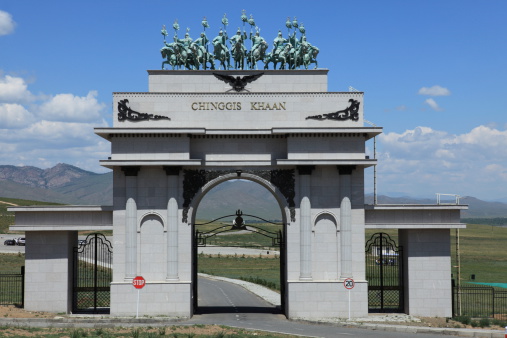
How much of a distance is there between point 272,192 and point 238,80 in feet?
23.4

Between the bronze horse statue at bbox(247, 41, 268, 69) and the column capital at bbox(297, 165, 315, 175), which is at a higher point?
the bronze horse statue at bbox(247, 41, 268, 69)

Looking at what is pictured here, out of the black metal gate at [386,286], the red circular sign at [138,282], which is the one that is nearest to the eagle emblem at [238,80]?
the black metal gate at [386,286]

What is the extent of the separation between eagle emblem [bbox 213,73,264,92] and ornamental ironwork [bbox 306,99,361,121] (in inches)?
169

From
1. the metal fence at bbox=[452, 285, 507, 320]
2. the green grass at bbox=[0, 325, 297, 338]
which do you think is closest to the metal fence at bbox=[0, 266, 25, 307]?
the green grass at bbox=[0, 325, 297, 338]

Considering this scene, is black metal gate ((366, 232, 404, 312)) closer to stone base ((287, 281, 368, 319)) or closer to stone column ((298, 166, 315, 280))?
stone base ((287, 281, 368, 319))

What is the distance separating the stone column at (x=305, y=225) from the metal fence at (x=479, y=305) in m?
9.25

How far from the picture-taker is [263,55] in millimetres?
42469

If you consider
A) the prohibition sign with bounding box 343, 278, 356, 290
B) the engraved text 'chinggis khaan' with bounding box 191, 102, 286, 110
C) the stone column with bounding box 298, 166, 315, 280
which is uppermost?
the engraved text 'chinggis khaan' with bounding box 191, 102, 286, 110

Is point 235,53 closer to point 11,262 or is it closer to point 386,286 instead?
point 386,286

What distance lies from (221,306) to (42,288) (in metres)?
12.3

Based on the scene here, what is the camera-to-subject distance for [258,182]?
4050 cm

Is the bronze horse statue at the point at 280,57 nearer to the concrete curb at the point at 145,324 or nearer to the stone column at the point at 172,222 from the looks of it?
the stone column at the point at 172,222

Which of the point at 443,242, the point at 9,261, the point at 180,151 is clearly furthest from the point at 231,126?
the point at 9,261

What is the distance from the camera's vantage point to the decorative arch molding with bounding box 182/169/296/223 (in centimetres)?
4053
